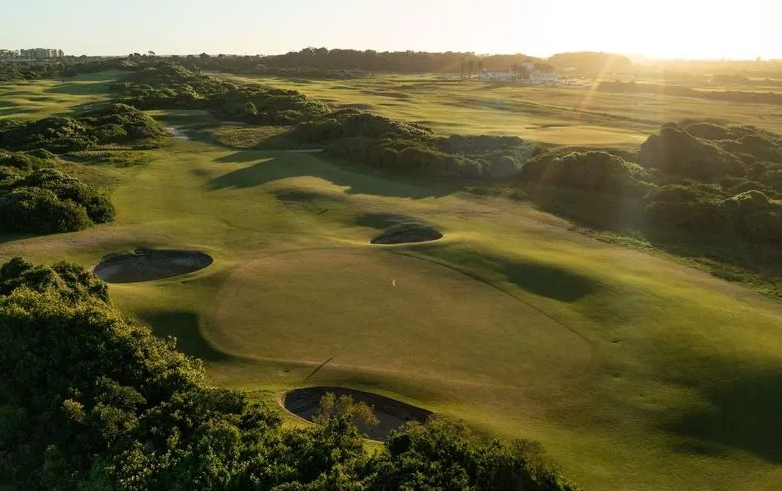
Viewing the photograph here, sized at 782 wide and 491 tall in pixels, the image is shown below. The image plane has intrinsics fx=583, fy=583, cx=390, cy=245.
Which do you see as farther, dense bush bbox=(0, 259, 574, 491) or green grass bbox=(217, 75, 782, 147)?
green grass bbox=(217, 75, 782, 147)

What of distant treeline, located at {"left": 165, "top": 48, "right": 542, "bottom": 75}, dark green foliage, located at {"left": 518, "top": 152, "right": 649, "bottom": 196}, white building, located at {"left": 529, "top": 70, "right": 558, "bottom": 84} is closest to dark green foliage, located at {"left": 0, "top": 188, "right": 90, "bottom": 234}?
dark green foliage, located at {"left": 518, "top": 152, "right": 649, "bottom": 196}

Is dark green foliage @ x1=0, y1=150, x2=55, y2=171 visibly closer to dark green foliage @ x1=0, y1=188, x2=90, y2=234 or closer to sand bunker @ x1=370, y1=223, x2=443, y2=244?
dark green foliage @ x1=0, y1=188, x2=90, y2=234

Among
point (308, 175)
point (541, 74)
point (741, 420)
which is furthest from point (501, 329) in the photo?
point (541, 74)

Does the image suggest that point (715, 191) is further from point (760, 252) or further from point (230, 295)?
point (230, 295)

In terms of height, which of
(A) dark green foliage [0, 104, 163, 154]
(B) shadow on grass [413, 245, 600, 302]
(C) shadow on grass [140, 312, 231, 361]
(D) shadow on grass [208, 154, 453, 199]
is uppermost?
(A) dark green foliage [0, 104, 163, 154]

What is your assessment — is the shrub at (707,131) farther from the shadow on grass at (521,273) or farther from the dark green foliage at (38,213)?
the dark green foliage at (38,213)

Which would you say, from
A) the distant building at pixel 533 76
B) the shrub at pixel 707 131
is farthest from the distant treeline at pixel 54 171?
the distant building at pixel 533 76

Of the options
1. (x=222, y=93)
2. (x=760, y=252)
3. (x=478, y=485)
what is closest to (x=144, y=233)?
(x=478, y=485)
